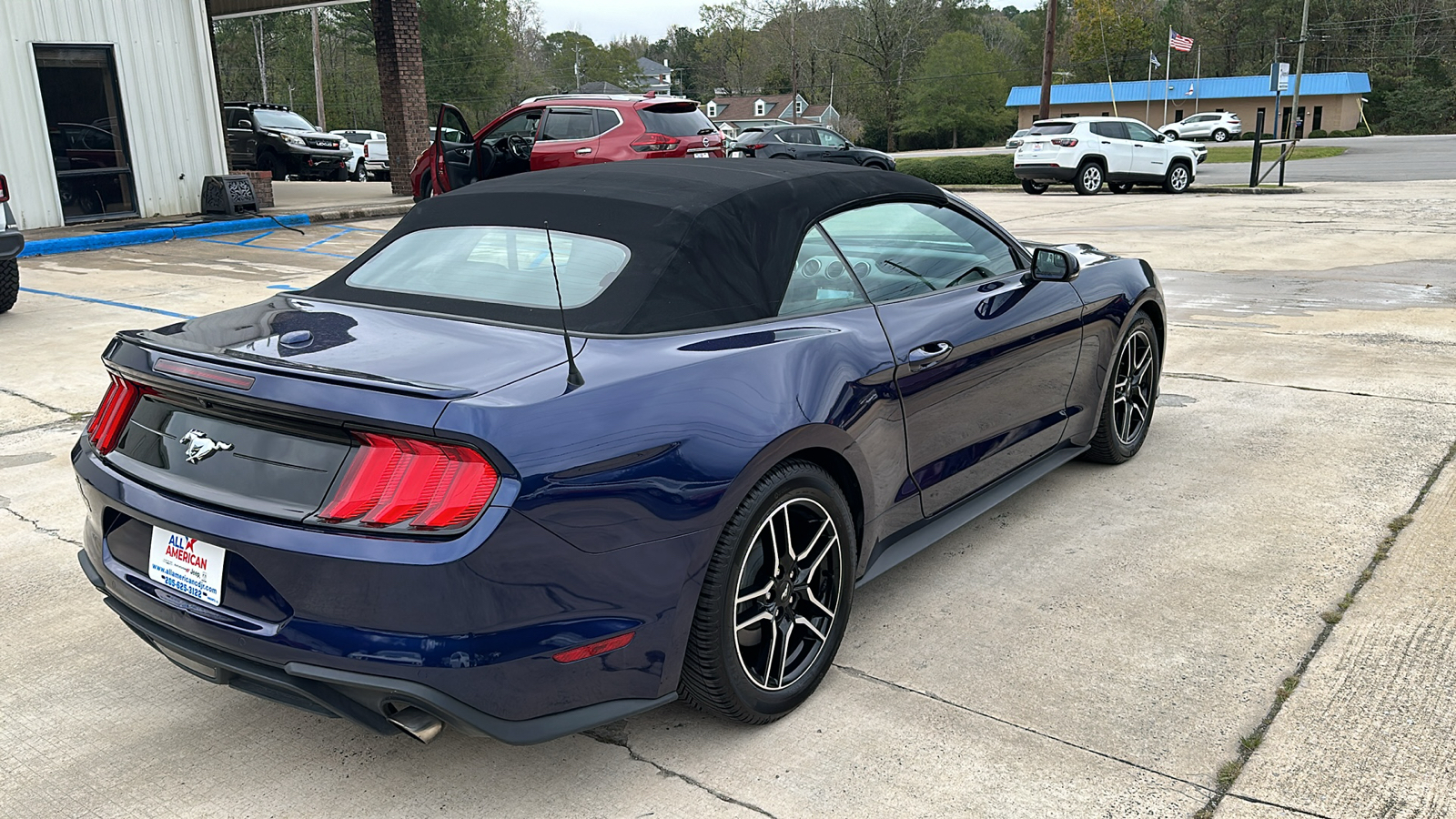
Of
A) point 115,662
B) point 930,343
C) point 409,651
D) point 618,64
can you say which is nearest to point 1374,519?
point 930,343

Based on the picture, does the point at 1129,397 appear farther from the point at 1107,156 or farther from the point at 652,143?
the point at 1107,156

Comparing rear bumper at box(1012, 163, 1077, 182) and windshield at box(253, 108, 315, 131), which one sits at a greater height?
windshield at box(253, 108, 315, 131)

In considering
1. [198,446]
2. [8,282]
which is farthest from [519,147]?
[198,446]

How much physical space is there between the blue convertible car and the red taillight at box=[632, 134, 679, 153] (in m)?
11.8

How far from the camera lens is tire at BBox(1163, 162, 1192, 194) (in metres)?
23.3

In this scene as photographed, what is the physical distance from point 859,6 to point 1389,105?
126 ft

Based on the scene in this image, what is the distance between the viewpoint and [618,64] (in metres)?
109

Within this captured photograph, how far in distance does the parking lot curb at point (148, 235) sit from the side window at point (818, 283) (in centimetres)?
1309

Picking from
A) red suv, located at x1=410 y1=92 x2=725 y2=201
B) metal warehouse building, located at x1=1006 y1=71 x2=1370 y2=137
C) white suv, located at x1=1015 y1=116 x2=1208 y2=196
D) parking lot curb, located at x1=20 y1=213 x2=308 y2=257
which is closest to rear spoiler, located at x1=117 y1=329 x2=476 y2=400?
red suv, located at x1=410 y1=92 x2=725 y2=201

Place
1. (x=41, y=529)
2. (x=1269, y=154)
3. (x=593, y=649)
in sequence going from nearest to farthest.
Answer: (x=593, y=649), (x=41, y=529), (x=1269, y=154)

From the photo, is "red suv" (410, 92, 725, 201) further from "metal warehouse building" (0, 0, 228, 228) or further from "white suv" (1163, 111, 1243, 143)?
"white suv" (1163, 111, 1243, 143)

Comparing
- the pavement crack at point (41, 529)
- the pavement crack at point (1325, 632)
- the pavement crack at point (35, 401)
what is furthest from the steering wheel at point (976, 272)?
the pavement crack at point (35, 401)

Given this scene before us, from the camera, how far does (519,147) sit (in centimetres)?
1524

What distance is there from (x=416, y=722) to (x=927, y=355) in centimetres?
193
